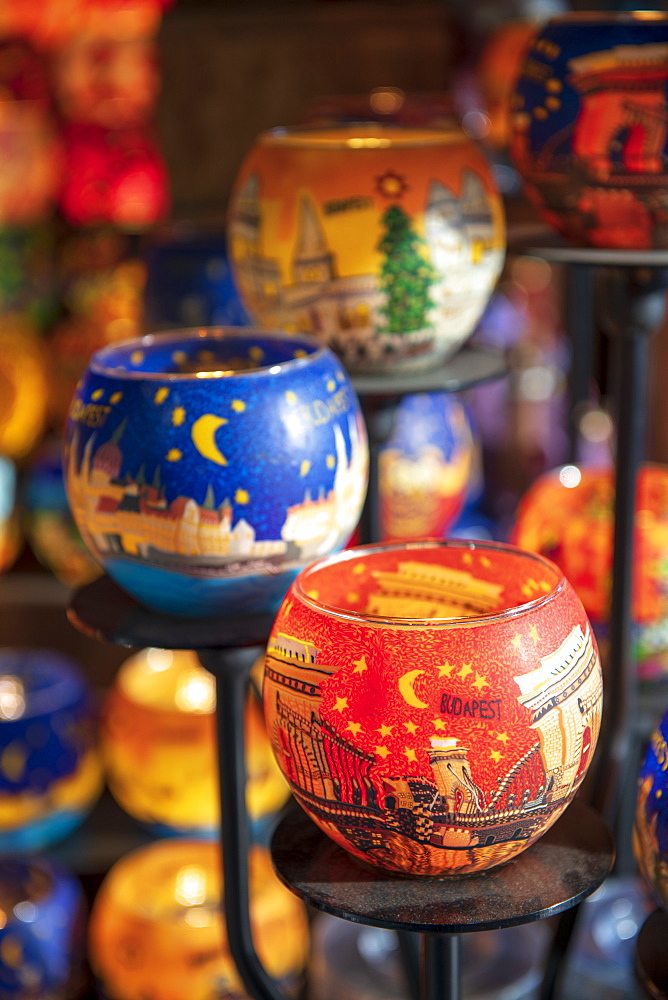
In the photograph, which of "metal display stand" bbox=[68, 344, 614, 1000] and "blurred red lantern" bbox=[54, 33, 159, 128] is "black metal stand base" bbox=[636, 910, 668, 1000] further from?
"blurred red lantern" bbox=[54, 33, 159, 128]

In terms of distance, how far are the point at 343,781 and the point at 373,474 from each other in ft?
1.49

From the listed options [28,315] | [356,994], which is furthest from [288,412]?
[28,315]

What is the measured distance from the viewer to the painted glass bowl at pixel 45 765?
3.93ft

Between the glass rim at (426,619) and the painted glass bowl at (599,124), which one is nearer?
the glass rim at (426,619)

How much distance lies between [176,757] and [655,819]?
70cm

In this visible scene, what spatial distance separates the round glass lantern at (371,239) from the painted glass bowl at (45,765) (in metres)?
0.60

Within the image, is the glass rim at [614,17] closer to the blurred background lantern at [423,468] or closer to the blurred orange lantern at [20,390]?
the blurred background lantern at [423,468]

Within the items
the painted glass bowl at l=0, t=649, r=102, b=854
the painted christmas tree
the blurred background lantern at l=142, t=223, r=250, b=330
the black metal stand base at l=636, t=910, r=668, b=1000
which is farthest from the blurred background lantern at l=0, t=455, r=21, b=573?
the black metal stand base at l=636, t=910, r=668, b=1000

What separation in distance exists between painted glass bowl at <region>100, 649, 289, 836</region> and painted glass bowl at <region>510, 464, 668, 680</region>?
0.37 meters

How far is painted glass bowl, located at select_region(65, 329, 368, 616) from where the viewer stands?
613 mm

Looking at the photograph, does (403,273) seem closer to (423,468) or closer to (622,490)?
(622,490)

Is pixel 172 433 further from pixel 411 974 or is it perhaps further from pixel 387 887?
pixel 411 974

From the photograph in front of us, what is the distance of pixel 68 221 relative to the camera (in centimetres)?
170

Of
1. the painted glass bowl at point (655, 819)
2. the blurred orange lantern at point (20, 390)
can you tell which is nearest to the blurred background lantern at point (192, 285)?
the blurred orange lantern at point (20, 390)
